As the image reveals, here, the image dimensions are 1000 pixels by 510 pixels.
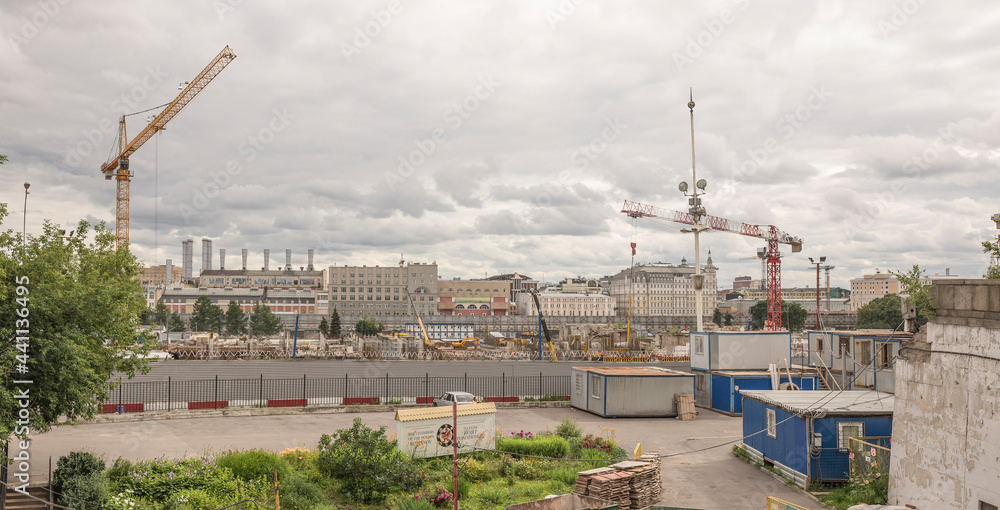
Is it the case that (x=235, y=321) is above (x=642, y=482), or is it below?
below

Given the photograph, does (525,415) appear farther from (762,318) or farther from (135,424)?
(762,318)

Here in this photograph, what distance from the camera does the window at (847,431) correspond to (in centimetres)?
1697

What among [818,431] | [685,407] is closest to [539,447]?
[818,431]

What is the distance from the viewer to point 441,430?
1834 centimetres

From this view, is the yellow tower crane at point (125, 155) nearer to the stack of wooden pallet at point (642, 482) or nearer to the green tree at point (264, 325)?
the green tree at point (264, 325)

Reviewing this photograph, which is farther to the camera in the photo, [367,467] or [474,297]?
[474,297]

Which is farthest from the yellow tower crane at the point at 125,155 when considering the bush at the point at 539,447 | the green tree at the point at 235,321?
the bush at the point at 539,447

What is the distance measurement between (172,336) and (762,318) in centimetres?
9636

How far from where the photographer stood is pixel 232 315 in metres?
106

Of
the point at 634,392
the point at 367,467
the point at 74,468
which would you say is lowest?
the point at 634,392

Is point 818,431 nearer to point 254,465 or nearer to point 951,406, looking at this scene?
point 951,406

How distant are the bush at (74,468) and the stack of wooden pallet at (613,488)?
37.0ft

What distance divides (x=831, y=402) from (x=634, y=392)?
9.70 meters

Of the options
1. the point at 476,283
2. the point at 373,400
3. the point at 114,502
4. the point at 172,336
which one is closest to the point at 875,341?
the point at 373,400
